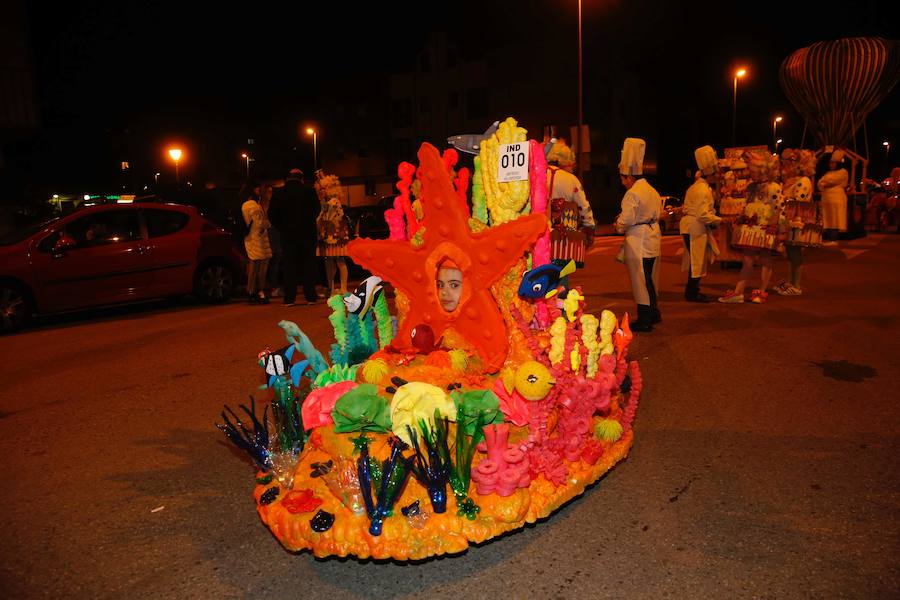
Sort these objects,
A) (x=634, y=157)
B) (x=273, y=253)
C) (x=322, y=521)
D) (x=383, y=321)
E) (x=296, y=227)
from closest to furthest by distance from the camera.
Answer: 1. (x=322, y=521)
2. (x=383, y=321)
3. (x=634, y=157)
4. (x=296, y=227)
5. (x=273, y=253)

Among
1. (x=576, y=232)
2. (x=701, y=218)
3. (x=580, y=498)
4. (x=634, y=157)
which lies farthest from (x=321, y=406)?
(x=701, y=218)

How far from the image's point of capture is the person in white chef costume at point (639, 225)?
6.89 m

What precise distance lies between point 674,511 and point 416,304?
195 cm

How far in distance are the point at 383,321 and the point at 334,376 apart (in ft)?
2.46

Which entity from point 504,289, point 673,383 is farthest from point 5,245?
point 673,383

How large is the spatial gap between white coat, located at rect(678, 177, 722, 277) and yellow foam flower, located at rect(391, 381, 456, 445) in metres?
6.79

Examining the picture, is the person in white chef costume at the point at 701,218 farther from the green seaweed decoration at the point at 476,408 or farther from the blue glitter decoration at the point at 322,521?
the blue glitter decoration at the point at 322,521

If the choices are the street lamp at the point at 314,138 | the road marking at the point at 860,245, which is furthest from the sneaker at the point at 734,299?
the street lamp at the point at 314,138

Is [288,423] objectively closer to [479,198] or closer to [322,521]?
[322,521]

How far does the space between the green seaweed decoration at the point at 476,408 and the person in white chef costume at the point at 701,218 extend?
6.60m

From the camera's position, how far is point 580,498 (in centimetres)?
358

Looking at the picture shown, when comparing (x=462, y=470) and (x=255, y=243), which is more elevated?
(x=255, y=243)

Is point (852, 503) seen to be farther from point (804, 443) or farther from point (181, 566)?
point (181, 566)

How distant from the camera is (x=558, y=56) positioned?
34.3 metres
